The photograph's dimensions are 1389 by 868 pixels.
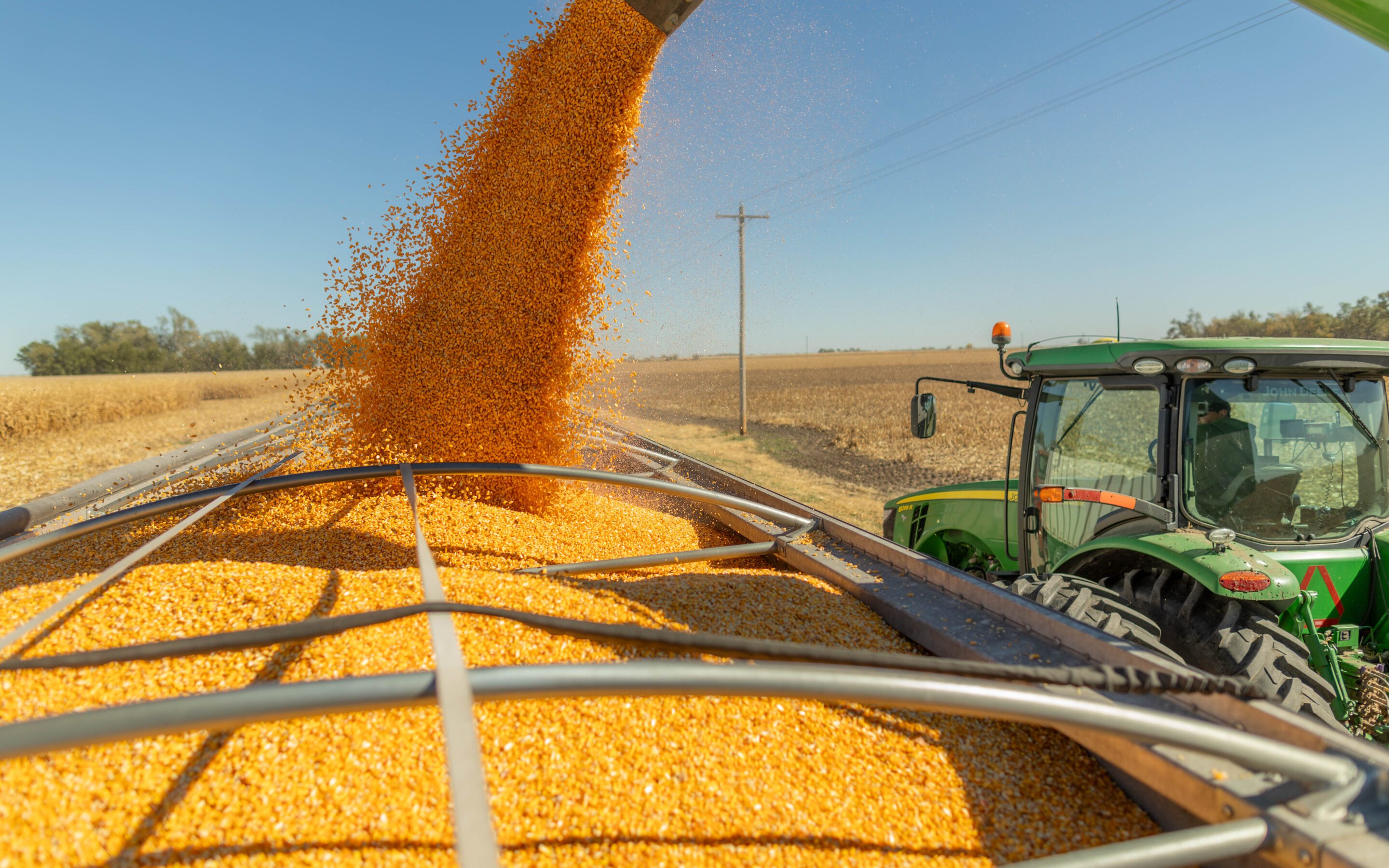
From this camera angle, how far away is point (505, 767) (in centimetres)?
170

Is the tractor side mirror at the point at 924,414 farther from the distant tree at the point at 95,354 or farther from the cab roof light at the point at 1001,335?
the distant tree at the point at 95,354

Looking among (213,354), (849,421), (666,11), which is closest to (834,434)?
(849,421)

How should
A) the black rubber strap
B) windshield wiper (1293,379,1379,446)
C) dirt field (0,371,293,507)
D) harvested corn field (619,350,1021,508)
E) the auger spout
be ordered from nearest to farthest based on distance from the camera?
the black rubber strap, windshield wiper (1293,379,1379,446), the auger spout, dirt field (0,371,293,507), harvested corn field (619,350,1021,508)

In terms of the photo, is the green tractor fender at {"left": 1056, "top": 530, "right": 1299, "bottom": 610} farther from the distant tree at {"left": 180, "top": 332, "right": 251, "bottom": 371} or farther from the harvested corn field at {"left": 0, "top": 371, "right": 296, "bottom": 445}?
the distant tree at {"left": 180, "top": 332, "right": 251, "bottom": 371}

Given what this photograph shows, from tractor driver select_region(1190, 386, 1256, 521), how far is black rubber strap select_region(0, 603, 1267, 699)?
3.88 ft

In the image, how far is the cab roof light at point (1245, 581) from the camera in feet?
7.27

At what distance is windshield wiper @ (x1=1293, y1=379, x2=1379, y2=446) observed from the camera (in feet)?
9.16

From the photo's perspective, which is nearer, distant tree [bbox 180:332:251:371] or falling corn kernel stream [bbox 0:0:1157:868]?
falling corn kernel stream [bbox 0:0:1157:868]

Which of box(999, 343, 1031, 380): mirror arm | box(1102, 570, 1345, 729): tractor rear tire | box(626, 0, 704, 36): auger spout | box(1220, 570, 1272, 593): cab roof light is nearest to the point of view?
box(1102, 570, 1345, 729): tractor rear tire

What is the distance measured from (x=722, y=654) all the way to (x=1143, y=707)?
4.15 feet

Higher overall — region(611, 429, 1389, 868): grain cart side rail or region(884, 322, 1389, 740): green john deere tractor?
region(884, 322, 1389, 740): green john deere tractor

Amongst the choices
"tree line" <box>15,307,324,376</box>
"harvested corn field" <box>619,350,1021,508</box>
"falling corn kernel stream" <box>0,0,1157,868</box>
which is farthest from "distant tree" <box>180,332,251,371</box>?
"falling corn kernel stream" <box>0,0,1157,868</box>

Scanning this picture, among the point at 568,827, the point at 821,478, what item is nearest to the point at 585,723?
the point at 568,827

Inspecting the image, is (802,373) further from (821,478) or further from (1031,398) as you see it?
(1031,398)
